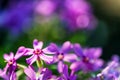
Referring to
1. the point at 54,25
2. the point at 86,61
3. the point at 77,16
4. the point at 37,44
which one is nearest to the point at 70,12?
the point at 77,16

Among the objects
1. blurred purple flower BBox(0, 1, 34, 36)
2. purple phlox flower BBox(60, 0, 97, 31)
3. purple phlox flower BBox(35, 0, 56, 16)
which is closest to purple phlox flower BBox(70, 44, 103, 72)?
blurred purple flower BBox(0, 1, 34, 36)

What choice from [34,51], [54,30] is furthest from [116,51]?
[34,51]

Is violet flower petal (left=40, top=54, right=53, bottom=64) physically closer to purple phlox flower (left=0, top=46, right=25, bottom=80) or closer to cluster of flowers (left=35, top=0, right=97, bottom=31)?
purple phlox flower (left=0, top=46, right=25, bottom=80)

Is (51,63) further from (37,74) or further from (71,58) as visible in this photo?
(71,58)

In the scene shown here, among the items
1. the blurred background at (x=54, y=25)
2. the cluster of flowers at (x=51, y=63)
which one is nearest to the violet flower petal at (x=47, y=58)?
the cluster of flowers at (x=51, y=63)

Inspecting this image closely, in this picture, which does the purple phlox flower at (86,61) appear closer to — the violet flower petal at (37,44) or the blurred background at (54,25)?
the violet flower petal at (37,44)

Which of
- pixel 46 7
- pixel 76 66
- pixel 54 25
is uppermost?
pixel 46 7

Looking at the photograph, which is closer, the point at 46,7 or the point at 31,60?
the point at 31,60
